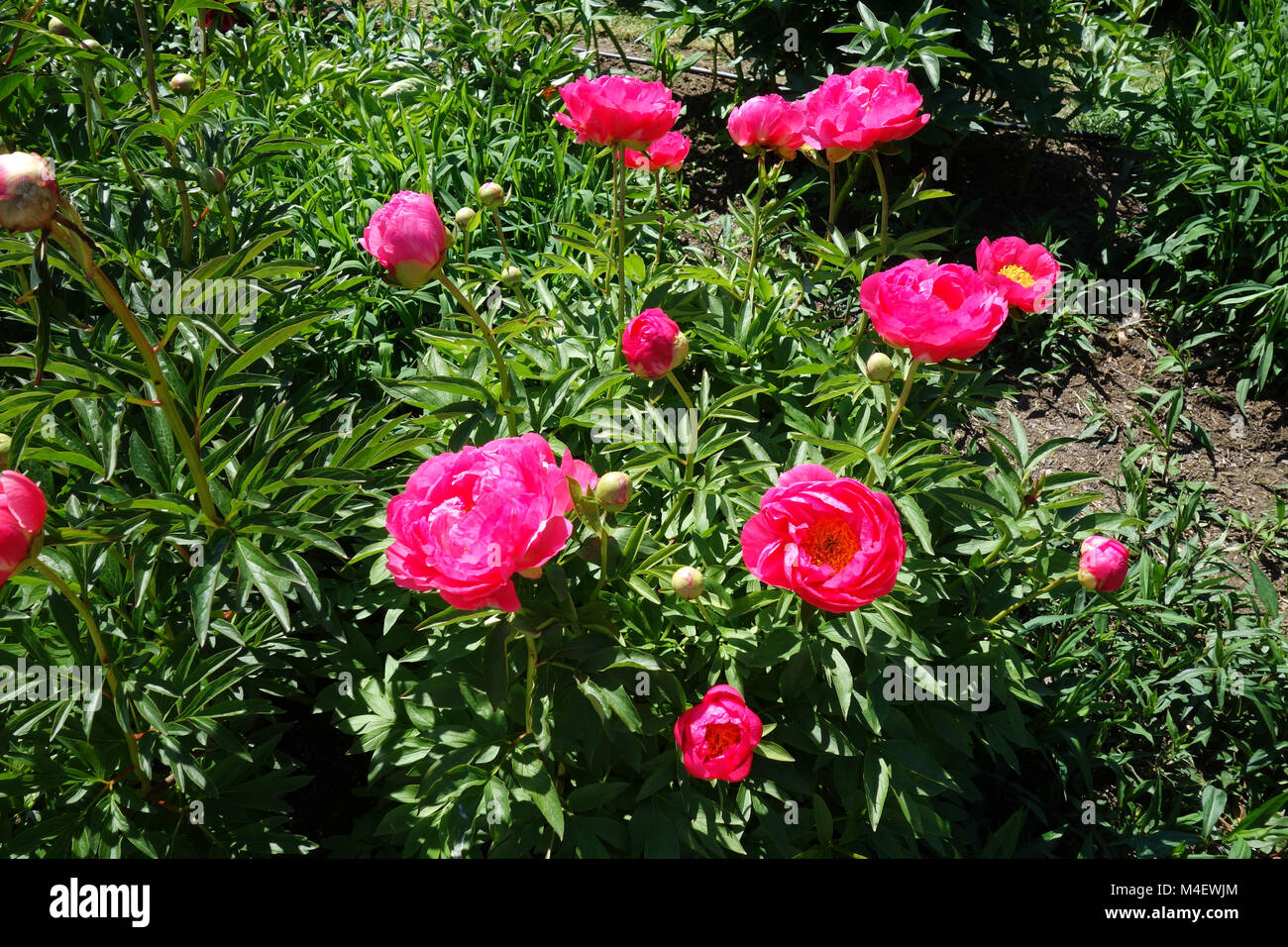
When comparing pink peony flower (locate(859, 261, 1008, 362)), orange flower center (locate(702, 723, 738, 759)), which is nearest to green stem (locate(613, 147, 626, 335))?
pink peony flower (locate(859, 261, 1008, 362))

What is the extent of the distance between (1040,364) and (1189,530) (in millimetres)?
812

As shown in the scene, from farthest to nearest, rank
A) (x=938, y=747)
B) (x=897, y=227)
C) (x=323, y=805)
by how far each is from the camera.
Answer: (x=897, y=227) → (x=323, y=805) → (x=938, y=747)

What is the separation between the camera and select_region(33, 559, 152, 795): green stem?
53.8 inches

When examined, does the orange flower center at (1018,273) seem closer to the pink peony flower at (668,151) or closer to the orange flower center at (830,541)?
the pink peony flower at (668,151)

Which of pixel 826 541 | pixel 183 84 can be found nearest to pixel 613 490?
pixel 826 541

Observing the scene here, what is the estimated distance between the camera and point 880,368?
67.8 inches

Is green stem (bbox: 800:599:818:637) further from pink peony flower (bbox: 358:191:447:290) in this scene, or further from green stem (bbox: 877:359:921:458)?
pink peony flower (bbox: 358:191:447:290)

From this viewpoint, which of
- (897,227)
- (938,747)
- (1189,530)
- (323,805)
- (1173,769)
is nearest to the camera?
(938,747)

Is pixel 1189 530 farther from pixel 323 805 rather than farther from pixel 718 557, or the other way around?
pixel 323 805

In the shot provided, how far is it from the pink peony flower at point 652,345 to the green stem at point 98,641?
940 mm

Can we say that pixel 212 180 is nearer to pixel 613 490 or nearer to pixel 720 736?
pixel 613 490

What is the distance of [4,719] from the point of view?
5.72 feet

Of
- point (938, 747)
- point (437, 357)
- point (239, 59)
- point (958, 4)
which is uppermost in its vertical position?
point (958, 4)
